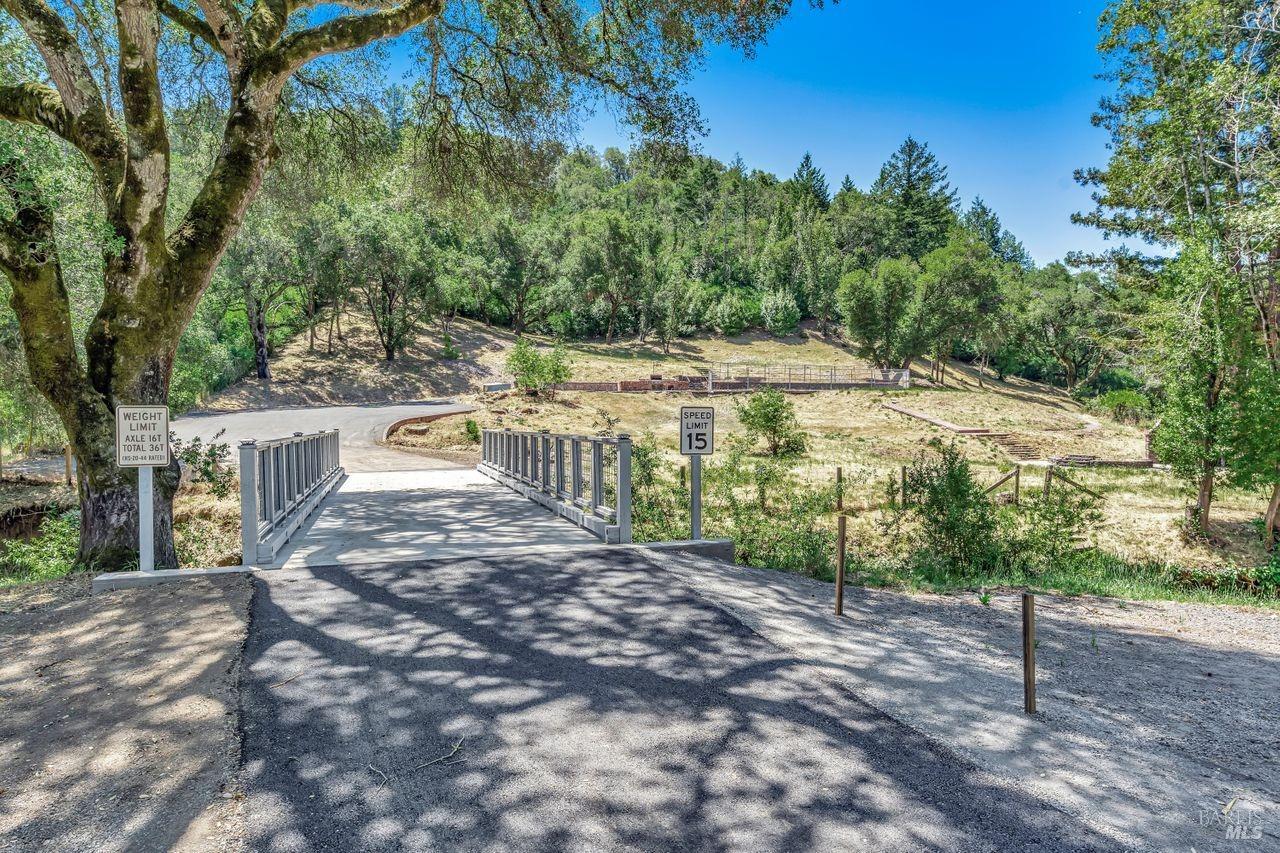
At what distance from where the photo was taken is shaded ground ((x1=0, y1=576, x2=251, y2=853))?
9.29 feet

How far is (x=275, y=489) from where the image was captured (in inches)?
320

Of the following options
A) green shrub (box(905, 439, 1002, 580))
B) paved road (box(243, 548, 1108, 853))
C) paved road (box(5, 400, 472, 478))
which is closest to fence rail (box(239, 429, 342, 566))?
paved road (box(243, 548, 1108, 853))

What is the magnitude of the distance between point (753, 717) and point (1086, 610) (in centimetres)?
597

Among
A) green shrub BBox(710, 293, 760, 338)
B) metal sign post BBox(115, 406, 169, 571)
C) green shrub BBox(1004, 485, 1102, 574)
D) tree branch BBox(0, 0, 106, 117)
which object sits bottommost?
green shrub BBox(1004, 485, 1102, 574)

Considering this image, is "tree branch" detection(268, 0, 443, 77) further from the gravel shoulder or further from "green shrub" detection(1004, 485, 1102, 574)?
"green shrub" detection(1004, 485, 1102, 574)

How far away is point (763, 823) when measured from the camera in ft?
9.55

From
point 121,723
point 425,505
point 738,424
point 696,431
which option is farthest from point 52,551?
point 738,424

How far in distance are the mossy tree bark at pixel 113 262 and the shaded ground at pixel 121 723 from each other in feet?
5.62

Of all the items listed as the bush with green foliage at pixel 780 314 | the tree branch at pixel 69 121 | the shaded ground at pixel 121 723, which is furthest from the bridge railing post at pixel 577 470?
the bush with green foliage at pixel 780 314

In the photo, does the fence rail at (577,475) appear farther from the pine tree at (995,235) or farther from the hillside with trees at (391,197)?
the pine tree at (995,235)

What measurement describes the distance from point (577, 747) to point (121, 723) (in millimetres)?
2408

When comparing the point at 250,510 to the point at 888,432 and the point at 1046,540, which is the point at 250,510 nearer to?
the point at 1046,540

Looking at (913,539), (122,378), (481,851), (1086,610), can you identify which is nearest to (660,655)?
(481,851)

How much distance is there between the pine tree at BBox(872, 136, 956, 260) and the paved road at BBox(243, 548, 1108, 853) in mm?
90733
